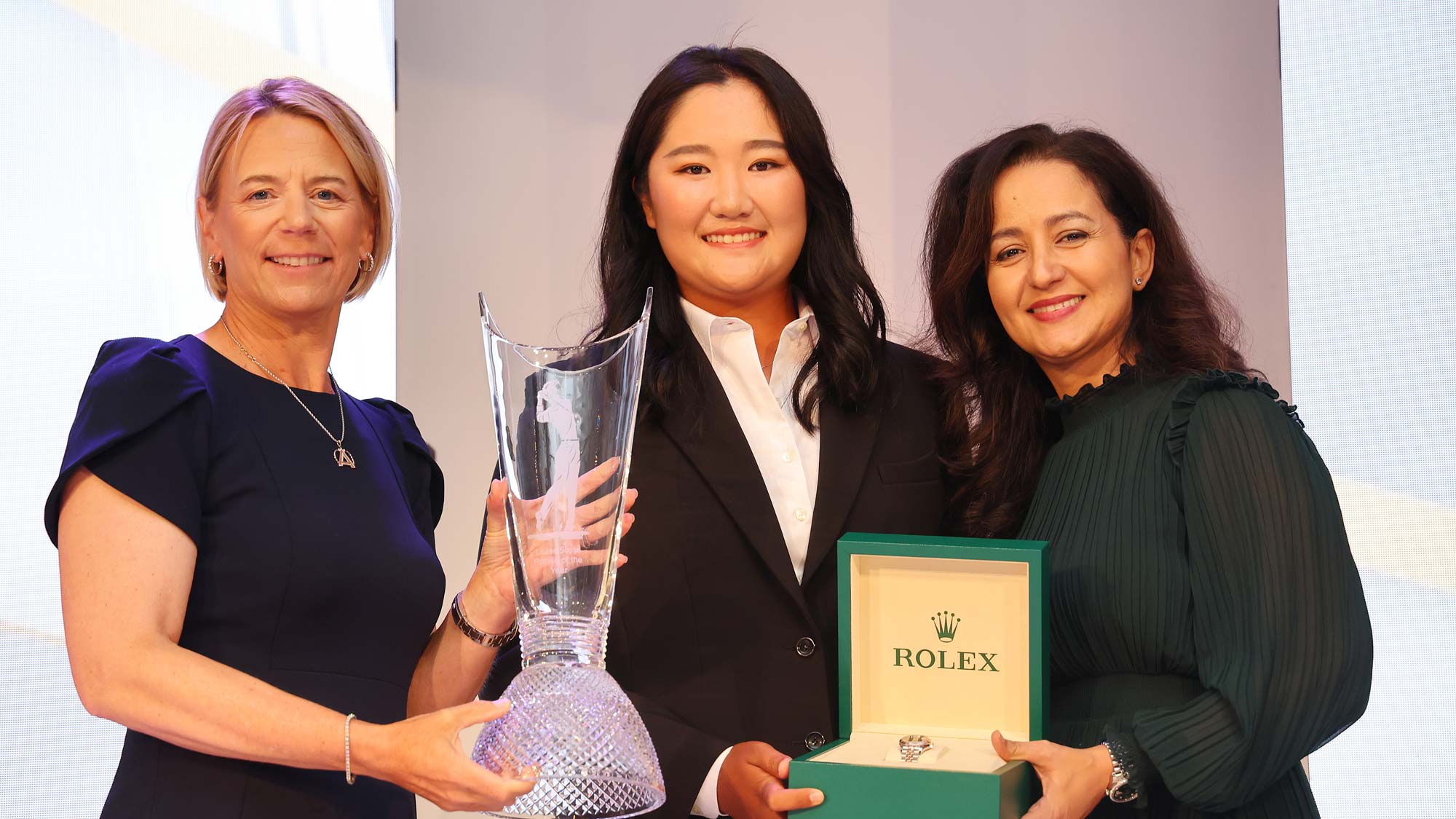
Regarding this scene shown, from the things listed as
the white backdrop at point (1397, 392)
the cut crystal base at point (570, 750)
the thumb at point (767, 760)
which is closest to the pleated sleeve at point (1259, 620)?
the thumb at point (767, 760)

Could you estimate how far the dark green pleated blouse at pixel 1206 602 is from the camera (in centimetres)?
166

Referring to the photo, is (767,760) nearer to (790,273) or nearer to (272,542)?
(272,542)

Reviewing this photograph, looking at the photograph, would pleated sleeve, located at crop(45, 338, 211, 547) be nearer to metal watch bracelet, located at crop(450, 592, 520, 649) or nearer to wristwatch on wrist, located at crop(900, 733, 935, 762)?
metal watch bracelet, located at crop(450, 592, 520, 649)

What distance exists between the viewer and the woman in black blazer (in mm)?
1920

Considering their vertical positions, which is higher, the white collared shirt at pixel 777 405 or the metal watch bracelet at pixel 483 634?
the white collared shirt at pixel 777 405

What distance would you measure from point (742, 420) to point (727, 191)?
37 centimetres

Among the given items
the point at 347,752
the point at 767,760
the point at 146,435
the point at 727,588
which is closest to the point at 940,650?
the point at 767,760

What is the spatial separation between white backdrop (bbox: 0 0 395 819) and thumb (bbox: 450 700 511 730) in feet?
5.73

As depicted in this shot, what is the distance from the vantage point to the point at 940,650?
5.63 feet

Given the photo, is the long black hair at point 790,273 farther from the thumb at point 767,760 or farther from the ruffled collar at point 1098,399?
the thumb at point 767,760

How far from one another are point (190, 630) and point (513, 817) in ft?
1.89

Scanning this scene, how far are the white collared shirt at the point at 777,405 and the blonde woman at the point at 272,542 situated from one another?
0.44 m

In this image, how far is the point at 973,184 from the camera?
2127 mm

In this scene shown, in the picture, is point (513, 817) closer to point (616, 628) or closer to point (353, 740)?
point (353, 740)
